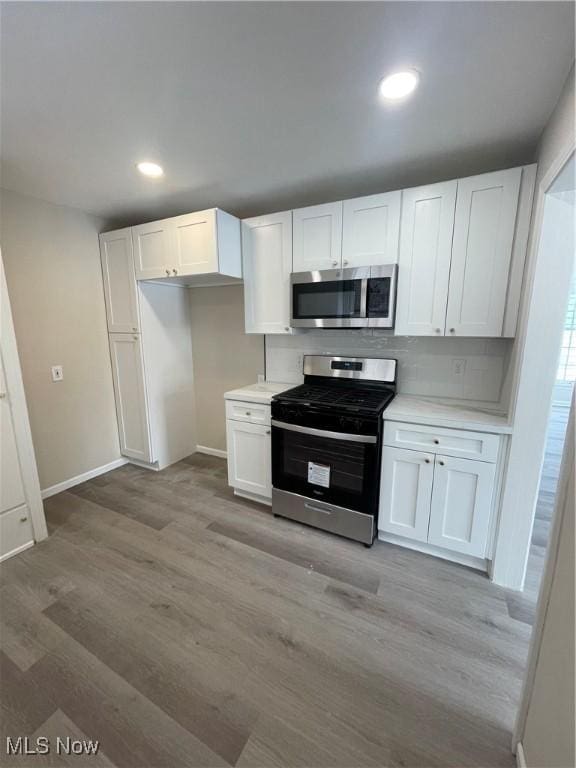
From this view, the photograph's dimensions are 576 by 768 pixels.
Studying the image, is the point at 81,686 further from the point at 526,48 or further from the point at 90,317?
the point at 526,48

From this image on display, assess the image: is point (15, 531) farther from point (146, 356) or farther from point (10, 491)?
point (146, 356)

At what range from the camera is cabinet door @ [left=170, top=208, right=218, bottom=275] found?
2.36 metres

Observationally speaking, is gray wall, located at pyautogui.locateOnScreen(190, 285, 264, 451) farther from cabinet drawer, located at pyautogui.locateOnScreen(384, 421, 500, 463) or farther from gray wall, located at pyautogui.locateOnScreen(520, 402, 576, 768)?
gray wall, located at pyautogui.locateOnScreen(520, 402, 576, 768)

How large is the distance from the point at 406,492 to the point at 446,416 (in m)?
0.56

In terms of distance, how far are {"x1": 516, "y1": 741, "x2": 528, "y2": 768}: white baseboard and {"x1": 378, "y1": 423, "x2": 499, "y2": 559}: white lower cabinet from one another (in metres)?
0.89

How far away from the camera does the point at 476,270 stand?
1853 millimetres

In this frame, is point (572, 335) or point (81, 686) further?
point (572, 335)

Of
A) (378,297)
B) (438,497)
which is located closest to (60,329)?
(378,297)

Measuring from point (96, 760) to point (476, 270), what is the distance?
2.79 meters

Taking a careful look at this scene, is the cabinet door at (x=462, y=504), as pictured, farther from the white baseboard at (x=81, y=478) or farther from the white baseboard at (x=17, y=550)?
the white baseboard at (x=81, y=478)

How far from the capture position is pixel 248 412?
8.07 ft

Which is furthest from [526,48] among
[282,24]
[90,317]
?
[90,317]

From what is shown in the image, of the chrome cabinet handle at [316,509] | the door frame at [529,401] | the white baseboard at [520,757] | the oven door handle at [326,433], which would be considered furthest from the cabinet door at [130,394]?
the white baseboard at [520,757]

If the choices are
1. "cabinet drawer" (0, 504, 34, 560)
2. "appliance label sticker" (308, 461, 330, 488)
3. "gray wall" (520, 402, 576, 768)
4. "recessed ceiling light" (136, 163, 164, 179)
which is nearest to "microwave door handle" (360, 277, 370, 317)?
"appliance label sticker" (308, 461, 330, 488)
